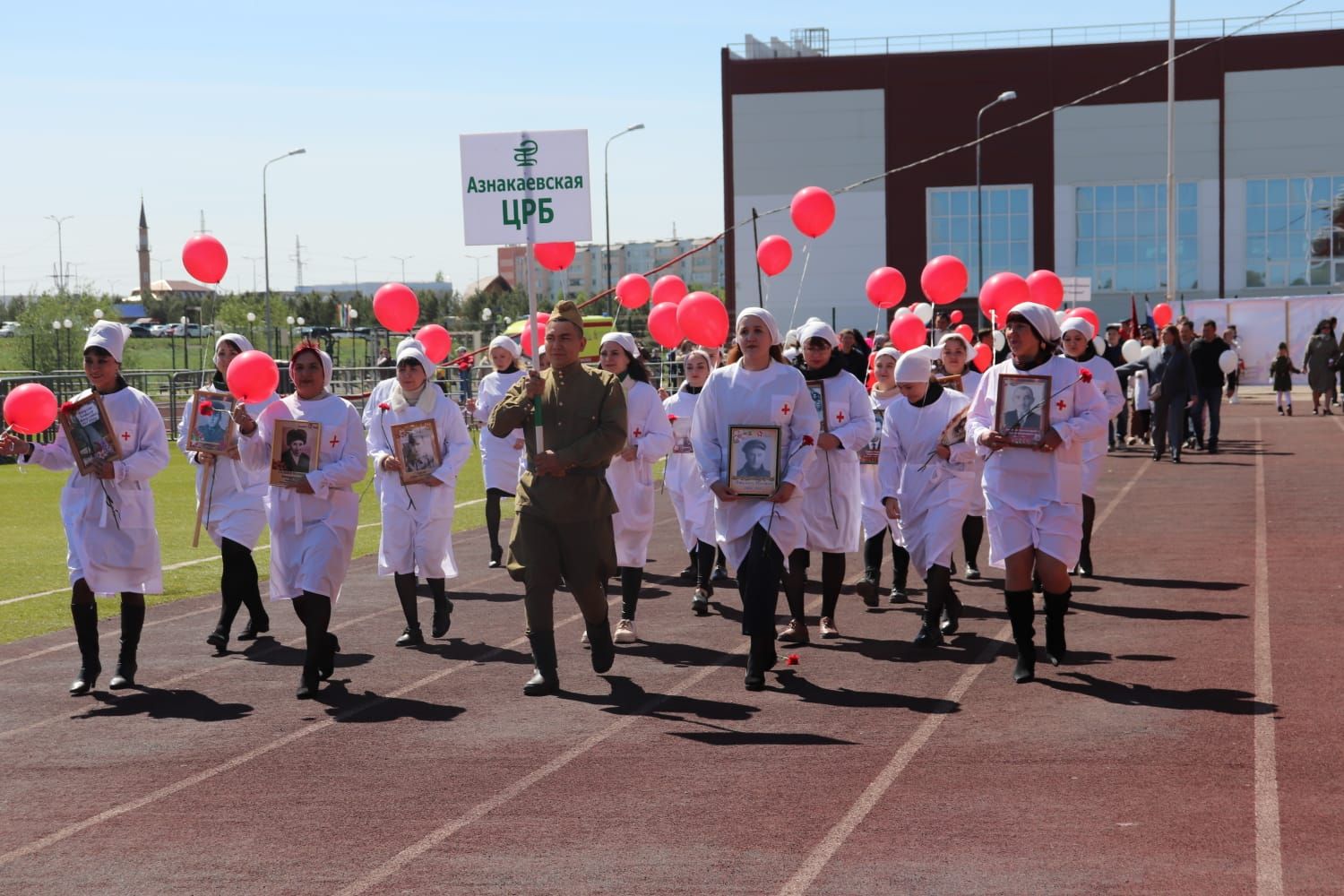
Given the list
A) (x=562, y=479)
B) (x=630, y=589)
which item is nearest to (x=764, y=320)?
(x=562, y=479)

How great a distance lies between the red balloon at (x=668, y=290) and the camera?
19000 millimetres

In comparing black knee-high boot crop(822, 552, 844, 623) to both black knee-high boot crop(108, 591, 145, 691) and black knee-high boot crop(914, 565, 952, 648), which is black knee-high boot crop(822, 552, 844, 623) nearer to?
black knee-high boot crop(914, 565, 952, 648)

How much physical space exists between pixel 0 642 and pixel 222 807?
5.28 meters

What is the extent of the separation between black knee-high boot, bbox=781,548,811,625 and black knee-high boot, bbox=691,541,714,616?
67.9 inches

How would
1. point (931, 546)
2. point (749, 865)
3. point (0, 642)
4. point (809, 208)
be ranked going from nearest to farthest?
point (749, 865) < point (931, 546) < point (0, 642) < point (809, 208)

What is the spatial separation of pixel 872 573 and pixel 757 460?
3545mm

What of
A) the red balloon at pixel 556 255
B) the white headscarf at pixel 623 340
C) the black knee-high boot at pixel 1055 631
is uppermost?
the red balloon at pixel 556 255

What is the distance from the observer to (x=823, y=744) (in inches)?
304

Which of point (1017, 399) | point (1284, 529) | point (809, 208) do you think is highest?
point (809, 208)

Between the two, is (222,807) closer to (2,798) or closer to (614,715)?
(2,798)

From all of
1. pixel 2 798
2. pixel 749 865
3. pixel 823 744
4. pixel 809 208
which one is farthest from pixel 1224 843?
pixel 809 208

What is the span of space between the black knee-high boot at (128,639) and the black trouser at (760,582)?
3511 mm

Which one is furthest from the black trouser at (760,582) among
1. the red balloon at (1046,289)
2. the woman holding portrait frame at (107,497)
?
the red balloon at (1046,289)

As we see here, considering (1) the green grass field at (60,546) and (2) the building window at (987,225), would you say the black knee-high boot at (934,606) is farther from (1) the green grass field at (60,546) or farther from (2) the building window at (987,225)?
(2) the building window at (987,225)
